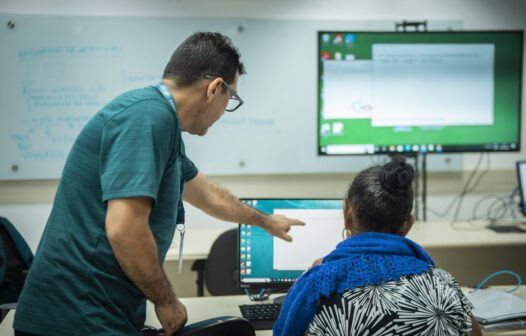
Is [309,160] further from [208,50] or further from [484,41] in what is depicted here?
[208,50]

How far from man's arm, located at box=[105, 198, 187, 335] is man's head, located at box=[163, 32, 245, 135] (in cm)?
34

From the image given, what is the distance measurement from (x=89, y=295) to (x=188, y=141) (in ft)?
7.77

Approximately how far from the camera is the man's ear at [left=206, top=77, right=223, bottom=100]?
4.97 feet

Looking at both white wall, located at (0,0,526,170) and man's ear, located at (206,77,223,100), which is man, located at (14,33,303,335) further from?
white wall, located at (0,0,526,170)

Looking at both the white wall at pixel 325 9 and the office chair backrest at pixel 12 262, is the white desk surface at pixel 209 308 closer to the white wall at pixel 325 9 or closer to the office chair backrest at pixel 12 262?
the office chair backrest at pixel 12 262

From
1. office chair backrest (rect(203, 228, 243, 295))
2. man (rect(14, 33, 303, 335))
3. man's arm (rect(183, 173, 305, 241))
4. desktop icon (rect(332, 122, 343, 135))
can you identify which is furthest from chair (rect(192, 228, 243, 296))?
man (rect(14, 33, 303, 335))

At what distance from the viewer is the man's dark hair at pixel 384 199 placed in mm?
1288

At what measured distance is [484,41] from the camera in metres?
3.62

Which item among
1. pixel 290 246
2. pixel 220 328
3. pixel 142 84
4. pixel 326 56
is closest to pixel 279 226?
pixel 290 246

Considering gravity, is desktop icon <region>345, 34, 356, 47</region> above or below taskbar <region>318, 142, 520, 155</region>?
above

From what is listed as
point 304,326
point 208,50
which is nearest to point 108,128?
point 208,50

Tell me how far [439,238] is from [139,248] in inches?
89.9

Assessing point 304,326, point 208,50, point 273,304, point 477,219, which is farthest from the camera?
point 477,219

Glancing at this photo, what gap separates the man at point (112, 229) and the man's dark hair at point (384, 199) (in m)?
0.50
